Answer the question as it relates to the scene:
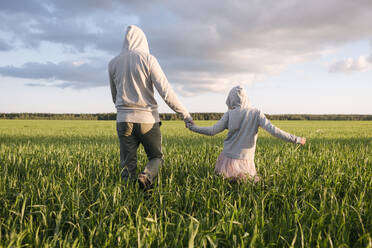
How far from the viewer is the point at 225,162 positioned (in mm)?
4031

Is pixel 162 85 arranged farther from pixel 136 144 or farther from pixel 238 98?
pixel 238 98

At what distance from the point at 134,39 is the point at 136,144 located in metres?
1.71

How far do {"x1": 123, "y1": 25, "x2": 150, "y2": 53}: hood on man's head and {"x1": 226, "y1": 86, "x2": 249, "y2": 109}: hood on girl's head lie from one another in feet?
5.29

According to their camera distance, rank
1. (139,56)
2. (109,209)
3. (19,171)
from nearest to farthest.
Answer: (109,209)
(139,56)
(19,171)

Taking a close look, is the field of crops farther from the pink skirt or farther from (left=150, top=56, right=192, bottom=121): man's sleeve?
(left=150, top=56, right=192, bottom=121): man's sleeve

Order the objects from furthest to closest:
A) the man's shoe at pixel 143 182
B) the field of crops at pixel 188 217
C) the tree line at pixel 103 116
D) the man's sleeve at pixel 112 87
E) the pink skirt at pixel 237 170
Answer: the tree line at pixel 103 116 < the man's sleeve at pixel 112 87 < the pink skirt at pixel 237 170 < the man's shoe at pixel 143 182 < the field of crops at pixel 188 217

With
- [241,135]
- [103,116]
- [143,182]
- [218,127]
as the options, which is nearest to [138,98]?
[143,182]

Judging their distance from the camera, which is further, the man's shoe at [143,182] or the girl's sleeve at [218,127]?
the girl's sleeve at [218,127]

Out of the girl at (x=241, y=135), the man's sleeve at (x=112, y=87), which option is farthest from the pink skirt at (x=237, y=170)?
the man's sleeve at (x=112, y=87)

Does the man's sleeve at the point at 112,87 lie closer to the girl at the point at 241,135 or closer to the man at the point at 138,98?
the man at the point at 138,98

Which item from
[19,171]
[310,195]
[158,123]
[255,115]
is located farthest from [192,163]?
[19,171]

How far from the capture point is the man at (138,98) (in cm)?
367

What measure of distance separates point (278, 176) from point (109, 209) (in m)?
2.83

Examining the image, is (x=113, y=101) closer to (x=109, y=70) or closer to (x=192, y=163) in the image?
(x=109, y=70)
